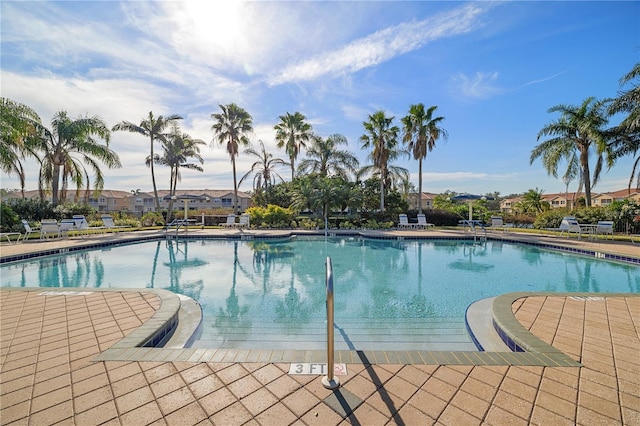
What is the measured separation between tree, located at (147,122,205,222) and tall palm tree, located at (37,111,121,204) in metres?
4.31

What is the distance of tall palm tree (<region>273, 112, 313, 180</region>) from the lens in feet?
72.8

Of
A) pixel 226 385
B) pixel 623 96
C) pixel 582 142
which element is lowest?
pixel 226 385

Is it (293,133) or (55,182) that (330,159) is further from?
(55,182)

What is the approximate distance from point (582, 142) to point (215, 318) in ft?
74.5

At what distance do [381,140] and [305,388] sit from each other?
18.9 meters

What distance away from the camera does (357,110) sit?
19.4m

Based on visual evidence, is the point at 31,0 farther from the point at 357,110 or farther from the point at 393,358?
the point at 357,110

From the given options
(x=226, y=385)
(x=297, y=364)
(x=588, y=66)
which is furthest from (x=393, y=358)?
(x=588, y=66)

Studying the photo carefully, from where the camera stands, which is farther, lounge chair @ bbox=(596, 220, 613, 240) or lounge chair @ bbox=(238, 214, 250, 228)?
lounge chair @ bbox=(238, 214, 250, 228)

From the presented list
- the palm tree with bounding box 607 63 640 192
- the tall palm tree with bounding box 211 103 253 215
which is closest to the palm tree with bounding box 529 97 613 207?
the palm tree with bounding box 607 63 640 192

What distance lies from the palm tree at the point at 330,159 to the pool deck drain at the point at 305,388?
62.6 ft

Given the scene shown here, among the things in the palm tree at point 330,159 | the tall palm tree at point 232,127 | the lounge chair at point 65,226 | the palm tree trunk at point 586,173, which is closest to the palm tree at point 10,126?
the lounge chair at point 65,226

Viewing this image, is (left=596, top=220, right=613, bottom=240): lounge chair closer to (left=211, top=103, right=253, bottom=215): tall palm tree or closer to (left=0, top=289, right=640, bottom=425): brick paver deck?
(left=0, top=289, right=640, bottom=425): brick paver deck

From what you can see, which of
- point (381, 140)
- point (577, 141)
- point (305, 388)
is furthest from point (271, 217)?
point (577, 141)
